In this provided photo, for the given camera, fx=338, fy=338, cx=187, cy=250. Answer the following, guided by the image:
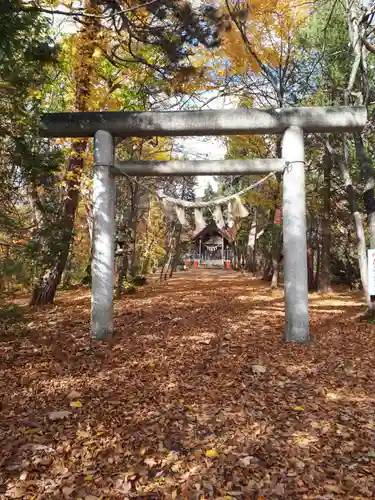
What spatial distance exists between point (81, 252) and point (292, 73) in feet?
45.0

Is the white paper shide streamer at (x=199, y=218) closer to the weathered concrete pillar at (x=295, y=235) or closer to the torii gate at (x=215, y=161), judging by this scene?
the torii gate at (x=215, y=161)

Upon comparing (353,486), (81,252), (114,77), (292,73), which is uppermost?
(292,73)

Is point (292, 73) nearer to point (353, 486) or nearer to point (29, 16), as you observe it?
point (29, 16)

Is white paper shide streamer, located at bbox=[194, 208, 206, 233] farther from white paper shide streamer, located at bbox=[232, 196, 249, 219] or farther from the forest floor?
the forest floor

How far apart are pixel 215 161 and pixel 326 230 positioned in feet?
25.8

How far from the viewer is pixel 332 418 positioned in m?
3.55

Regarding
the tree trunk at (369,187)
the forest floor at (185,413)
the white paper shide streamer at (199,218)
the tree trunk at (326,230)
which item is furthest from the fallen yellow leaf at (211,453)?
the tree trunk at (326,230)

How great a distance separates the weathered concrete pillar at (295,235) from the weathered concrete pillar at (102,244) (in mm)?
3033

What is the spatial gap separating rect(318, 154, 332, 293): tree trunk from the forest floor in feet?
19.7

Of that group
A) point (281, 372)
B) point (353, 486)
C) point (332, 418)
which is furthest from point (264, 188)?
point (353, 486)

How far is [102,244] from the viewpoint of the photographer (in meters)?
5.84

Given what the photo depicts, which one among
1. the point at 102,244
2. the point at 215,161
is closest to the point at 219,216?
the point at 215,161

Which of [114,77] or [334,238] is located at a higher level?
[114,77]

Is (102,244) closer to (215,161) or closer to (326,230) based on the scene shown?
(215,161)
